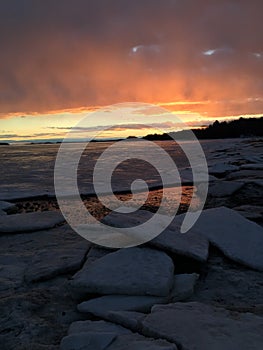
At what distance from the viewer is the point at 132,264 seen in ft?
7.82

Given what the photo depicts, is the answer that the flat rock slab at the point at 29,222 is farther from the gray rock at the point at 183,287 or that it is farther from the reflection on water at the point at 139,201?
the gray rock at the point at 183,287

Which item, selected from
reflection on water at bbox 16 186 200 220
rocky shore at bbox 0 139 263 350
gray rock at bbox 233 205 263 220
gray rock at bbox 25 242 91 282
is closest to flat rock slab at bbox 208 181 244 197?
reflection on water at bbox 16 186 200 220

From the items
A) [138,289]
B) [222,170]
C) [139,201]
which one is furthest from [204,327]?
[222,170]

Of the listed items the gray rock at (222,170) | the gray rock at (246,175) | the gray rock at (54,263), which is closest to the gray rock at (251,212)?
the gray rock at (54,263)

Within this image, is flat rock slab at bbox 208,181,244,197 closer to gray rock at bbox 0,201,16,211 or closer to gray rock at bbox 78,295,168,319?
gray rock at bbox 0,201,16,211

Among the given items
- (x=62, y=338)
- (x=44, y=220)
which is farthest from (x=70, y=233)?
(x=62, y=338)

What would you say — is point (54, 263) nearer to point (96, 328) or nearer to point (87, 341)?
point (96, 328)

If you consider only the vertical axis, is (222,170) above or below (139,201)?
above

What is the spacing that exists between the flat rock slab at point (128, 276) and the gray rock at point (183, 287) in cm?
6

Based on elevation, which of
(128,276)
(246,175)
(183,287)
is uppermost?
(246,175)

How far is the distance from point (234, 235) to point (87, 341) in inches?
75.0

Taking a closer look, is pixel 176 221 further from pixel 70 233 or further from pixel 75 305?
pixel 75 305

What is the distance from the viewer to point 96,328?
5.87 ft

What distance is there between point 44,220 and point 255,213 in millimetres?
2586
